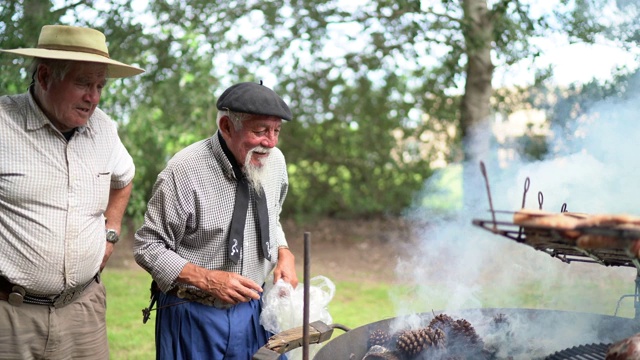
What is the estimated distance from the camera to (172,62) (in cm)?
680

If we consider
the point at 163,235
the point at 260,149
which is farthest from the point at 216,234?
the point at 260,149

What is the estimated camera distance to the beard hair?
2875 mm

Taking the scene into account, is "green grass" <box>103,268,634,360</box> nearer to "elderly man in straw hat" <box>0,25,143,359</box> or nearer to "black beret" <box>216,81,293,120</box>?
"black beret" <box>216,81,293,120</box>

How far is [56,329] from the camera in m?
2.76

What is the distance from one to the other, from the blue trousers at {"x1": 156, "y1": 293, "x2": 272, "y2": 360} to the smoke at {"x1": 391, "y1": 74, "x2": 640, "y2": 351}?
83 cm

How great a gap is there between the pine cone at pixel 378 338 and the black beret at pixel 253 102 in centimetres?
118

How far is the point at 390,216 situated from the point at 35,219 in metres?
8.21

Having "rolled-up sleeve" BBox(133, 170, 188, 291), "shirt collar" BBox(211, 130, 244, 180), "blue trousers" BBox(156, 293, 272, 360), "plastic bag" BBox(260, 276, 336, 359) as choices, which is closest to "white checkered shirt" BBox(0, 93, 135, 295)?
"rolled-up sleeve" BBox(133, 170, 188, 291)

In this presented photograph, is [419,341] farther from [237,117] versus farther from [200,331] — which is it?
[237,117]

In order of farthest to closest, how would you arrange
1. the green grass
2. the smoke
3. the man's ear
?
1. the green grass
2. the smoke
3. the man's ear

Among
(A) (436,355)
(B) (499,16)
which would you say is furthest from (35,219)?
(B) (499,16)

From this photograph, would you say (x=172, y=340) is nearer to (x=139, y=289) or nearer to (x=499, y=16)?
(x=139, y=289)

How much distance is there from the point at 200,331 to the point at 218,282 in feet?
1.07

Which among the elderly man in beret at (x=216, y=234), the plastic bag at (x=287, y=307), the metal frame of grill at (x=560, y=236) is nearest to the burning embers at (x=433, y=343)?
the plastic bag at (x=287, y=307)
